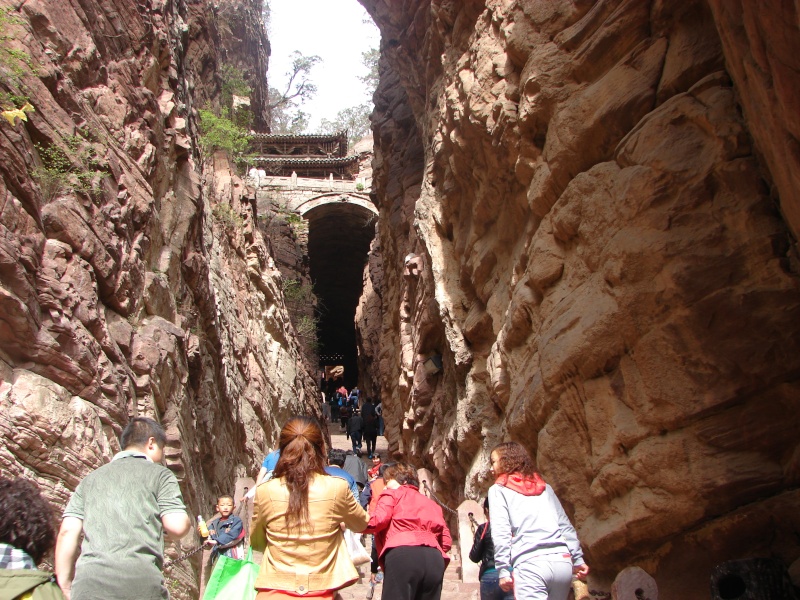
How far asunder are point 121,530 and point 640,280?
3994 mm

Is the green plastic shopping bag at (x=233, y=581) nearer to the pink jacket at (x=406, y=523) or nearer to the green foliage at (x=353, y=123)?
the pink jacket at (x=406, y=523)

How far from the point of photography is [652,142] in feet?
18.5

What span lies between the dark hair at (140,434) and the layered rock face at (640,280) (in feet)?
11.4

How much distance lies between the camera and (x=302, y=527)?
3172 millimetres

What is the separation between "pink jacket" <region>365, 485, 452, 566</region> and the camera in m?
4.14

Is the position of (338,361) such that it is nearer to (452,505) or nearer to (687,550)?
(452,505)

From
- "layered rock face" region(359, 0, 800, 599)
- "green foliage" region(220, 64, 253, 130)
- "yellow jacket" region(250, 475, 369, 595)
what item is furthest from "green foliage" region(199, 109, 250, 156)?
"yellow jacket" region(250, 475, 369, 595)

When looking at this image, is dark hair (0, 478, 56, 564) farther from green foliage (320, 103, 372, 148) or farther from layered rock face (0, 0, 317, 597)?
green foliage (320, 103, 372, 148)

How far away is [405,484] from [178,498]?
176 centimetres

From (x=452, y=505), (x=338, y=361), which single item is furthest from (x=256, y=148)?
(x=452, y=505)

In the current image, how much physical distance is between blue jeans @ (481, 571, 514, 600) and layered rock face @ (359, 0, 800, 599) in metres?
1.35

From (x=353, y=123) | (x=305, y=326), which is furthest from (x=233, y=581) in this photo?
(x=353, y=123)

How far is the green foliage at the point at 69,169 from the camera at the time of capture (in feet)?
23.4

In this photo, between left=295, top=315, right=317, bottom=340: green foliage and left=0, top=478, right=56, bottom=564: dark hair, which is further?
left=295, top=315, right=317, bottom=340: green foliage
